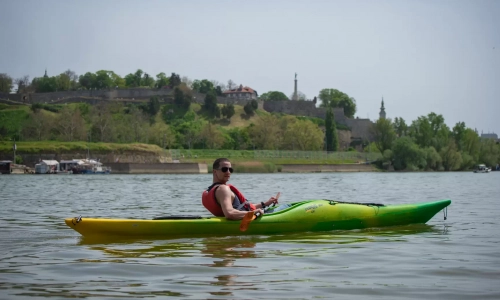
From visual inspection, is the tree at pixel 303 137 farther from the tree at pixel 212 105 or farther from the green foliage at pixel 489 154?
the green foliage at pixel 489 154

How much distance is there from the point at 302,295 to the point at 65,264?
12.7 ft

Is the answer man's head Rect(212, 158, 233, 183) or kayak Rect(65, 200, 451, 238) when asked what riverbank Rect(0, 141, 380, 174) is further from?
man's head Rect(212, 158, 233, 183)

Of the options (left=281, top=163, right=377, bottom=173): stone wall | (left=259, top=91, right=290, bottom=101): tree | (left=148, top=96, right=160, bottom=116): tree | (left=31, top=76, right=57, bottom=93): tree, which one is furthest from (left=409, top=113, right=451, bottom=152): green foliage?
(left=31, top=76, right=57, bottom=93): tree

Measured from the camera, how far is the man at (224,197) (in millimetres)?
12484

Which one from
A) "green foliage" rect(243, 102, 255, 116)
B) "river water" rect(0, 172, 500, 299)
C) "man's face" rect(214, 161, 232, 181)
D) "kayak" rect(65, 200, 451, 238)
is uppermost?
"green foliage" rect(243, 102, 255, 116)

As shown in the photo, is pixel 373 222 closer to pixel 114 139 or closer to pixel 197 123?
pixel 114 139

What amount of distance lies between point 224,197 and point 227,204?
14 centimetres

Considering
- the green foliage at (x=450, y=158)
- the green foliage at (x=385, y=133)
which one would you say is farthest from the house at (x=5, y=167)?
the green foliage at (x=450, y=158)

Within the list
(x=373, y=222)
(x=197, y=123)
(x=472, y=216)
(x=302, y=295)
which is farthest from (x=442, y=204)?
(x=197, y=123)

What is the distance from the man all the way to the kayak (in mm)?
184

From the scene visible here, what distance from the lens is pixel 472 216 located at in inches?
745

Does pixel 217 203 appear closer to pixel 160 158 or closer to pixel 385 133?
→ pixel 160 158

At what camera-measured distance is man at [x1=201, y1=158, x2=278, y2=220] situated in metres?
12.5

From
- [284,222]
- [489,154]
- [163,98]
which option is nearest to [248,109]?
[163,98]
